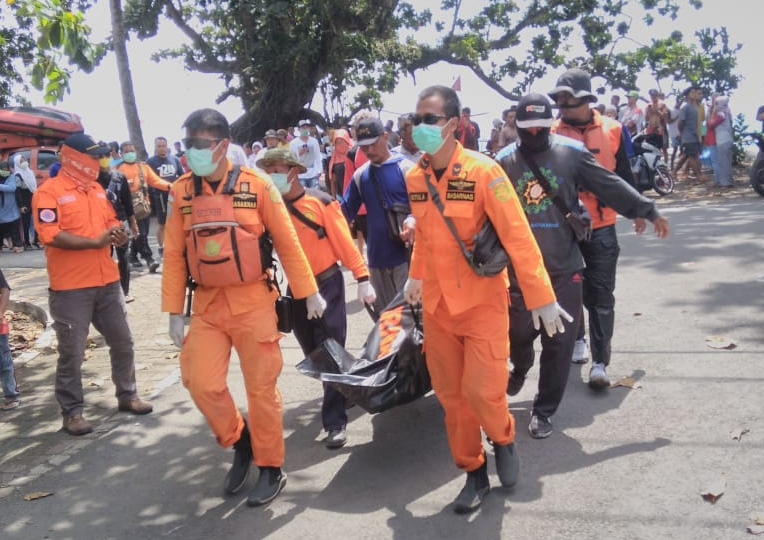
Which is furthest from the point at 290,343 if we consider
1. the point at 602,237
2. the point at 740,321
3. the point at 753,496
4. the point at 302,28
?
the point at 302,28

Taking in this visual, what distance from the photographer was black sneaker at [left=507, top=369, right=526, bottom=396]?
5.21m

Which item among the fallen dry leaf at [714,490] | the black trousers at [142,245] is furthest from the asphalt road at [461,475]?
the black trousers at [142,245]

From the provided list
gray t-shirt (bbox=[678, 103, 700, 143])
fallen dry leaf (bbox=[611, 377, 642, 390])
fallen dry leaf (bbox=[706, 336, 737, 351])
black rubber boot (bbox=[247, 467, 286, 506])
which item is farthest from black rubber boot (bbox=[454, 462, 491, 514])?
gray t-shirt (bbox=[678, 103, 700, 143])

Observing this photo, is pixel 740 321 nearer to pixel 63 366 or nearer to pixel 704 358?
pixel 704 358

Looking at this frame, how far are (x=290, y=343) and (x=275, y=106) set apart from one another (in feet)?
62.4

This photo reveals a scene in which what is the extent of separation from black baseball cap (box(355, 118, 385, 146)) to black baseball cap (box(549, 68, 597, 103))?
122cm

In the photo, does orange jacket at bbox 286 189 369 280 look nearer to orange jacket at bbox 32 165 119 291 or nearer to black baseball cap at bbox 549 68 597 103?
orange jacket at bbox 32 165 119 291

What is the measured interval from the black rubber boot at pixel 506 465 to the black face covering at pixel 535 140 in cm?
171

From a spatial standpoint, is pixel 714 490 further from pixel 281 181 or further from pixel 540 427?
pixel 281 181

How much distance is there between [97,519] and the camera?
436 centimetres

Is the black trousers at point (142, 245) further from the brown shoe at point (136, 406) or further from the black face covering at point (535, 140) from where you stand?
the black face covering at point (535, 140)

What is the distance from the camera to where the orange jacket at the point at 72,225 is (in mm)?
5500

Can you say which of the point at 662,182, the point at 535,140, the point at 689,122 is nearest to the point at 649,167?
the point at 662,182

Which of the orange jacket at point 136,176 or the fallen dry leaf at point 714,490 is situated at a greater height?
the orange jacket at point 136,176
